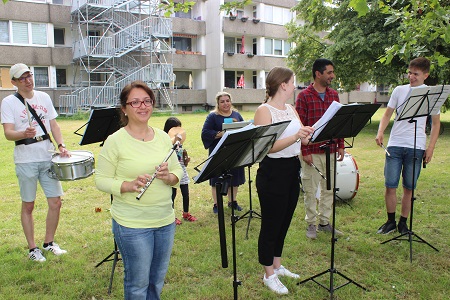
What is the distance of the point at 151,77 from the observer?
2634 centimetres

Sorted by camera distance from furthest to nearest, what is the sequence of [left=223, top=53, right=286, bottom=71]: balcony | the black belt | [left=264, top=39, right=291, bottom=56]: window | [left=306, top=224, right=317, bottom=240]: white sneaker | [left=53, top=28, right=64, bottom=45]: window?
[left=264, top=39, right=291, bottom=56]: window → [left=223, top=53, right=286, bottom=71]: balcony → [left=53, top=28, right=64, bottom=45]: window → [left=306, top=224, right=317, bottom=240]: white sneaker → the black belt

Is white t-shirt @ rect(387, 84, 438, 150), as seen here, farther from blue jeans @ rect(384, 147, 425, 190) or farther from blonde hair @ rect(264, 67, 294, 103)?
blonde hair @ rect(264, 67, 294, 103)

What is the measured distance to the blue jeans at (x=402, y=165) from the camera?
5367 mm

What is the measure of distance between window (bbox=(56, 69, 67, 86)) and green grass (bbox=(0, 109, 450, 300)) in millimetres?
21794

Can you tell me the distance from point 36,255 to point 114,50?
2246cm

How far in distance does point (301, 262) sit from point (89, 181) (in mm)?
5926

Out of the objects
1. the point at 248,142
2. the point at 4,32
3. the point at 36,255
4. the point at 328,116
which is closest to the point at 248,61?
the point at 4,32

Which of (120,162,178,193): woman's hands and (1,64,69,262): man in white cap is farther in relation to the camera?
(1,64,69,262): man in white cap

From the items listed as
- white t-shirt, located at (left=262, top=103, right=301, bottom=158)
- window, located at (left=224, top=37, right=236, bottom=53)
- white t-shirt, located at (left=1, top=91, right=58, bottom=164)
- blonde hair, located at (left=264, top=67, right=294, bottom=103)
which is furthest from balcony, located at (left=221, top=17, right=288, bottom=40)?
white t-shirt, located at (left=262, top=103, right=301, bottom=158)

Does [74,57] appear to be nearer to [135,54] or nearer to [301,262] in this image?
[135,54]

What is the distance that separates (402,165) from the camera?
5.57 metres

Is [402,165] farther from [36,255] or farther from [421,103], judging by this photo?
[36,255]

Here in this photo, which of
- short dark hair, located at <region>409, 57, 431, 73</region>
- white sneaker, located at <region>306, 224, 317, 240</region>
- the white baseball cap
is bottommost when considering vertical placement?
white sneaker, located at <region>306, 224, 317, 240</region>

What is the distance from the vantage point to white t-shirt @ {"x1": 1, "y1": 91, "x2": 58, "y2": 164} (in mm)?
4527
